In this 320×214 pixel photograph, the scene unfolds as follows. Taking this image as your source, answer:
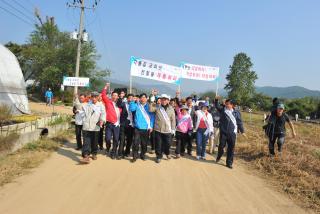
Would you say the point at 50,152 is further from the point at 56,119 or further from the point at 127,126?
the point at 56,119

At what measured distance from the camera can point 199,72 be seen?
17297mm

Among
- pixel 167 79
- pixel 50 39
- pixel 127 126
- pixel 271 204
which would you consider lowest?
pixel 271 204

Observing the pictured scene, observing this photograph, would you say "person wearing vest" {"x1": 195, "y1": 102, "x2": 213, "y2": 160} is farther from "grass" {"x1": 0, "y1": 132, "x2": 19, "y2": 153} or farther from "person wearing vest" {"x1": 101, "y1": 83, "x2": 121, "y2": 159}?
"grass" {"x1": 0, "y1": 132, "x2": 19, "y2": 153}

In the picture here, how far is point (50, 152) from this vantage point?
31.1ft

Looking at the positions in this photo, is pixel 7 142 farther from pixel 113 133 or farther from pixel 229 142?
pixel 229 142

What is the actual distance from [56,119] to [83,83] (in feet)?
25.3

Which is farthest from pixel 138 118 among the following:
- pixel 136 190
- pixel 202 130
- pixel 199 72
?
pixel 199 72

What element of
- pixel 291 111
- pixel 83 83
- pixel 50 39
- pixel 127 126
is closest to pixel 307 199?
pixel 127 126

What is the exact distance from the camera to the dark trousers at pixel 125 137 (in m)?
9.41

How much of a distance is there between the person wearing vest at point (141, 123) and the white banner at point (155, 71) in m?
6.61

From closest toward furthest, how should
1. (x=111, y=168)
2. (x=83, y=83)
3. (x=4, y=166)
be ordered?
(x=4, y=166) < (x=111, y=168) < (x=83, y=83)

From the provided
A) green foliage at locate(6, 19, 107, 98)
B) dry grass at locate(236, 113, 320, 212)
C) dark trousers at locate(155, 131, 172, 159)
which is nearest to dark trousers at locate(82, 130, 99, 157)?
dark trousers at locate(155, 131, 172, 159)

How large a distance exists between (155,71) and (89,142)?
8.18m

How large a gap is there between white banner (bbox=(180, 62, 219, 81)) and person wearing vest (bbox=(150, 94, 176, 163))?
7.46 m
